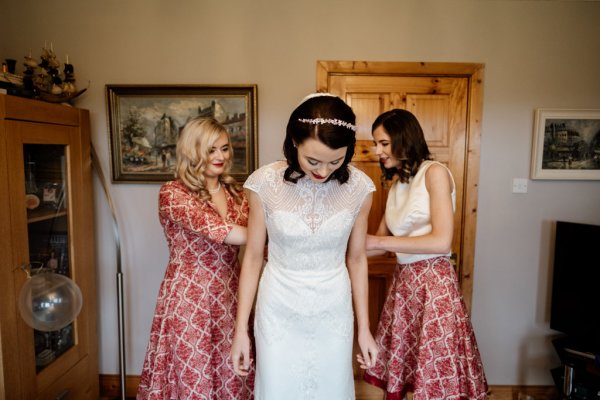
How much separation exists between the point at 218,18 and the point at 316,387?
80.9 inches

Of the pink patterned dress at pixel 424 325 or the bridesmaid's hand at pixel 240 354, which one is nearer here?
the bridesmaid's hand at pixel 240 354

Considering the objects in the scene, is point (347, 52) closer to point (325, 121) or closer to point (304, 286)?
point (325, 121)

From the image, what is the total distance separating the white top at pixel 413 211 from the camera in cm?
154

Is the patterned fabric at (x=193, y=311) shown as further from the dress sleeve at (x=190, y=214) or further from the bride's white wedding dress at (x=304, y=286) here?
the bride's white wedding dress at (x=304, y=286)

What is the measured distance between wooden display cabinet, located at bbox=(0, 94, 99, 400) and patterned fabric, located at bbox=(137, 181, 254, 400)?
2.09ft

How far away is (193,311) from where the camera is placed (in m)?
1.51

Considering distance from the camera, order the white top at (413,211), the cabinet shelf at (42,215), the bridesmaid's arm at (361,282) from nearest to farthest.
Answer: the bridesmaid's arm at (361,282)
the white top at (413,211)
the cabinet shelf at (42,215)

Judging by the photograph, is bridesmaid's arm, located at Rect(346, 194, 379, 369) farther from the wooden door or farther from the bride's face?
the wooden door

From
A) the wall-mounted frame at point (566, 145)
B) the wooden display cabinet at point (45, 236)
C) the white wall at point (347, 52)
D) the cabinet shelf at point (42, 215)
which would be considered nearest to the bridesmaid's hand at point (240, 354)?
the wooden display cabinet at point (45, 236)

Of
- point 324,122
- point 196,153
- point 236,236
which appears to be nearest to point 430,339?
point 236,236

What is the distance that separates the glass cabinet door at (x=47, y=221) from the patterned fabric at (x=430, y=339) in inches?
65.3

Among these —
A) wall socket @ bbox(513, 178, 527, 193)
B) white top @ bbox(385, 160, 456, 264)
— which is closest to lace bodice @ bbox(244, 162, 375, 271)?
white top @ bbox(385, 160, 456, 264)

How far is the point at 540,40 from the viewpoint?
2.30m

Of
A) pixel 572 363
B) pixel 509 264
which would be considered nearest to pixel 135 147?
pixel 509 264
